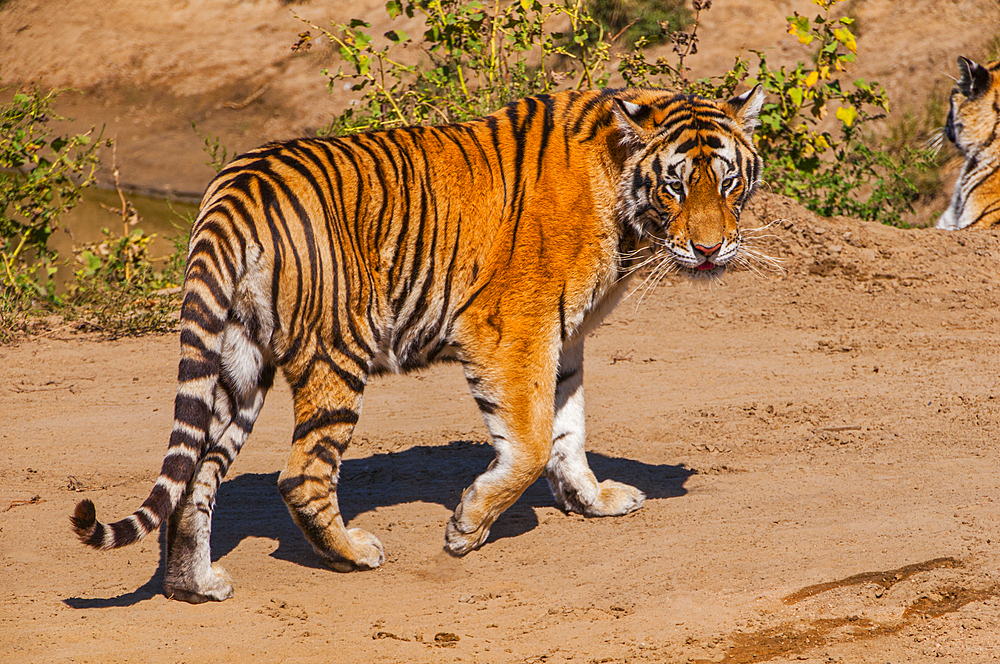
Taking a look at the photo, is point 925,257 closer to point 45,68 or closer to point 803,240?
point 803,240

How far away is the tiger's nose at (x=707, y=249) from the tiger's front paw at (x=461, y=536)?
1.32 m

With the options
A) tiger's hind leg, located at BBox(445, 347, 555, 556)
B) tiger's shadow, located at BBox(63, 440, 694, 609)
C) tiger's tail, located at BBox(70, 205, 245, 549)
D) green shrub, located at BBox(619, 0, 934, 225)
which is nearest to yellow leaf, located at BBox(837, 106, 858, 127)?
green shrub, located at BBox(619, 0, 934, 225)

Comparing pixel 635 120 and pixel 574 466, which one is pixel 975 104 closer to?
pixel 635 120

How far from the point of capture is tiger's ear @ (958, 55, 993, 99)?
793 cm

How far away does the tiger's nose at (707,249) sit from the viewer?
370 cm

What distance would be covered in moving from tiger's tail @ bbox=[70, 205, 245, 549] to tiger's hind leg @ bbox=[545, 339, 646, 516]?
5.08 feet

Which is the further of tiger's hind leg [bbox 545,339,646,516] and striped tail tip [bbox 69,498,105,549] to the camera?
tiger's hind leg [bbox 545,339,646,516]

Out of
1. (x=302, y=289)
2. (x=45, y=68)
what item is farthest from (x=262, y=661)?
(x=45, y=68)

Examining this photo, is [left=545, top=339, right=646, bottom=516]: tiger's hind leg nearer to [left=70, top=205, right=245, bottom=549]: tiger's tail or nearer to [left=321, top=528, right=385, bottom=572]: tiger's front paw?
[left=321, top=528, right=385, bottom=572]: tiger's front paw

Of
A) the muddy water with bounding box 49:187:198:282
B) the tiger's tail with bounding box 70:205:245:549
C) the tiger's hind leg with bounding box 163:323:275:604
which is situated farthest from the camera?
the muddy water with bounding box 49:187:198:282

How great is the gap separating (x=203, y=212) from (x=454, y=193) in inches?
37.3

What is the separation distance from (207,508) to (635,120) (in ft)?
6.93

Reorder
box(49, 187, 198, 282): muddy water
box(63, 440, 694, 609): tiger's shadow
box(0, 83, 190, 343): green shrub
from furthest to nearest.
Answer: box(49, 187, 198, 282): muddy water
box(0, 83, 190, 343): green shrub
box(63, 440, 694, 609): tiger's shadow

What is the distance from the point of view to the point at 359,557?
3.80 meters
